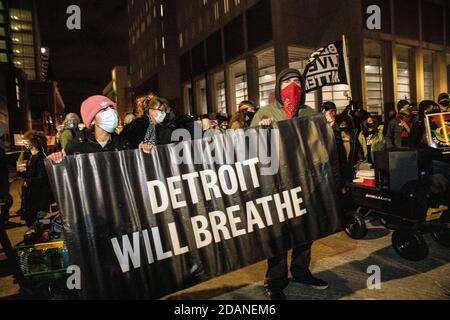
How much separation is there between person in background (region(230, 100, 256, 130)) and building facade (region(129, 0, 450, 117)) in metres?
17.5

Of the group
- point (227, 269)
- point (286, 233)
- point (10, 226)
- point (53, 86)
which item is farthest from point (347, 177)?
point (53, 86)

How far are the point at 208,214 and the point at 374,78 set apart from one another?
27.8m

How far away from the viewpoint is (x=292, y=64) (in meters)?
27.5

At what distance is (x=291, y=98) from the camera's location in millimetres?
3746

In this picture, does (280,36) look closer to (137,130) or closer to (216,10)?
(216,10)

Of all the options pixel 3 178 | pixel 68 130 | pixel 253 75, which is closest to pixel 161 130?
pixel 3 178

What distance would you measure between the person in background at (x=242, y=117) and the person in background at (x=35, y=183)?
3673mm

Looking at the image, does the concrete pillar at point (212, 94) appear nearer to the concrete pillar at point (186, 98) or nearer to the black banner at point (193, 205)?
the concrete pillar at point (186, 98)

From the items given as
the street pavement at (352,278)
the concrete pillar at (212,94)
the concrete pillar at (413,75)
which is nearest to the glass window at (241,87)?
the concrete pillar at (212,94)

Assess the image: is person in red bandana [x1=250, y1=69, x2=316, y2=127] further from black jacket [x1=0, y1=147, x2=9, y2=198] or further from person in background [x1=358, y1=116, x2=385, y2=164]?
person in background [x1=358, y1=116, x2=385, y2=164]

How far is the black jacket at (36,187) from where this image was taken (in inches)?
264

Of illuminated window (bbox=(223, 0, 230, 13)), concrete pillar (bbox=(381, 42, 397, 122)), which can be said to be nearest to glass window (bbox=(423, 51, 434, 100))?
concrete pillar (bbox=(381, 42, 397, 122))
